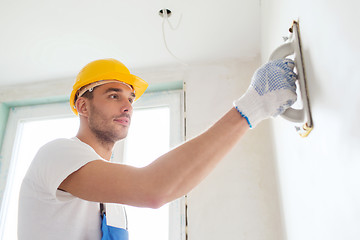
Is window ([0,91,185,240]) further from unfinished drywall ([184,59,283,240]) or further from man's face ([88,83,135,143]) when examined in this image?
man's face ([88,83,135,143])

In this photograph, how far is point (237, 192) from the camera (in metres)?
1.73

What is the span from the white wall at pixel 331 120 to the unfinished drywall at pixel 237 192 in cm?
86

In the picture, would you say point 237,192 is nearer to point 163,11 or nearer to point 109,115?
point 109,115

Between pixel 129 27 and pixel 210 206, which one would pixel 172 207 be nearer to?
pixel 210 206

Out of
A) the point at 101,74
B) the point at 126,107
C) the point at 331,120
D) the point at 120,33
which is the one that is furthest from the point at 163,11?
the point at 331,120

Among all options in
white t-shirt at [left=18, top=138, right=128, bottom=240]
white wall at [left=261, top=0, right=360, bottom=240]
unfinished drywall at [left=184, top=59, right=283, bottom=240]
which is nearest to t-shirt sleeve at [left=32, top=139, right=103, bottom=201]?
white t-shirt at [left=18, top=138, right=128, bottom=240]

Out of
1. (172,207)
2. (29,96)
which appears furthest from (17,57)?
(172,207)

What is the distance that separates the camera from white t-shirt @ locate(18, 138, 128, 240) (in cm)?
83

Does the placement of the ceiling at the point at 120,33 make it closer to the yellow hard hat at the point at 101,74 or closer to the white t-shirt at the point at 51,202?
the yellow hard hat at the point at 101,74

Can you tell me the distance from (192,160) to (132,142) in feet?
4.82

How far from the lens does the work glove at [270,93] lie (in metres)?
0.71

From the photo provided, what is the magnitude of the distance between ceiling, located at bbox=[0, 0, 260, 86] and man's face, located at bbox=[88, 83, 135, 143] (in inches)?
29.4

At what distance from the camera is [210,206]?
1724 mm

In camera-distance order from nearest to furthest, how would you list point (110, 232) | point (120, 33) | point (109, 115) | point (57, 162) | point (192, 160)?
point (192, 160) < point (57, 162) < point (110, 232) < point (109, 115) < point (120, 33)
